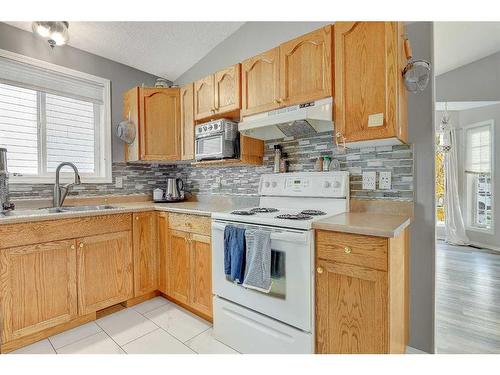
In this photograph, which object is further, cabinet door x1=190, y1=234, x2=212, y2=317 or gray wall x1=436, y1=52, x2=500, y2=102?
gray wall x1=436, y1=52, x2=500, y2=102

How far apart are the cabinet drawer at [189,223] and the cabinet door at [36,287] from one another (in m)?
0.73

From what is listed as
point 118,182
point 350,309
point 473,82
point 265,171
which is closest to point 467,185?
point 473,82

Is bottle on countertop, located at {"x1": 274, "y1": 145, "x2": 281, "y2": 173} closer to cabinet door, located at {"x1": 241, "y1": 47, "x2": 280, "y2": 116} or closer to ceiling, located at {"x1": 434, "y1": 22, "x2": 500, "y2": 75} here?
cabinet door, located at {"x1": 241, "y1": 47, "x2": 280, "y2": 116}

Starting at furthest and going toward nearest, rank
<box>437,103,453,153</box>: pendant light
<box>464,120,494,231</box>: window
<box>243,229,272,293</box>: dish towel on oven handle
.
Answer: <box>437,103,453,153</box>: pendant light
<box>464,120,494,231</box>: window
<box>243,229,272,293</box>: dish towel on oven handle

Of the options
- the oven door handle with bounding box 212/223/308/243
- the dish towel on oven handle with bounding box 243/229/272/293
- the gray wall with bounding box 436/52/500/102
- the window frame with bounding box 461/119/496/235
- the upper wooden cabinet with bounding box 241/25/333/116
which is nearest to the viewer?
the oven door handle with bounding box 212/223/308/243

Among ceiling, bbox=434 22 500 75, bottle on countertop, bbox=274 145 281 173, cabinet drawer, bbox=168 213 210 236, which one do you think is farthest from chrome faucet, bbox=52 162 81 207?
ceiling, bbox=434 22 500 75

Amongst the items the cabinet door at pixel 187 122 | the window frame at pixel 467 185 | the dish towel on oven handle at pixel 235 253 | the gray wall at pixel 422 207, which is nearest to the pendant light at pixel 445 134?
the window frame at pixel 467 185

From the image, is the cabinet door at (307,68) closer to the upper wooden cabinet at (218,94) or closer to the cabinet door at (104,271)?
the upper wooden cabinet at (218,94)

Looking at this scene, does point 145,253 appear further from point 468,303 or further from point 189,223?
point 468,303

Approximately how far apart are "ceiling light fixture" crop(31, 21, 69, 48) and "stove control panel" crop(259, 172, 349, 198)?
2018 millimetres

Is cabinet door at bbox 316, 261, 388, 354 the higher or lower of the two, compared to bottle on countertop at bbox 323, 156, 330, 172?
lower

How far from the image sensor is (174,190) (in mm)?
2818

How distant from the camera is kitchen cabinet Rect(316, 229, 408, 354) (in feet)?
3.91
